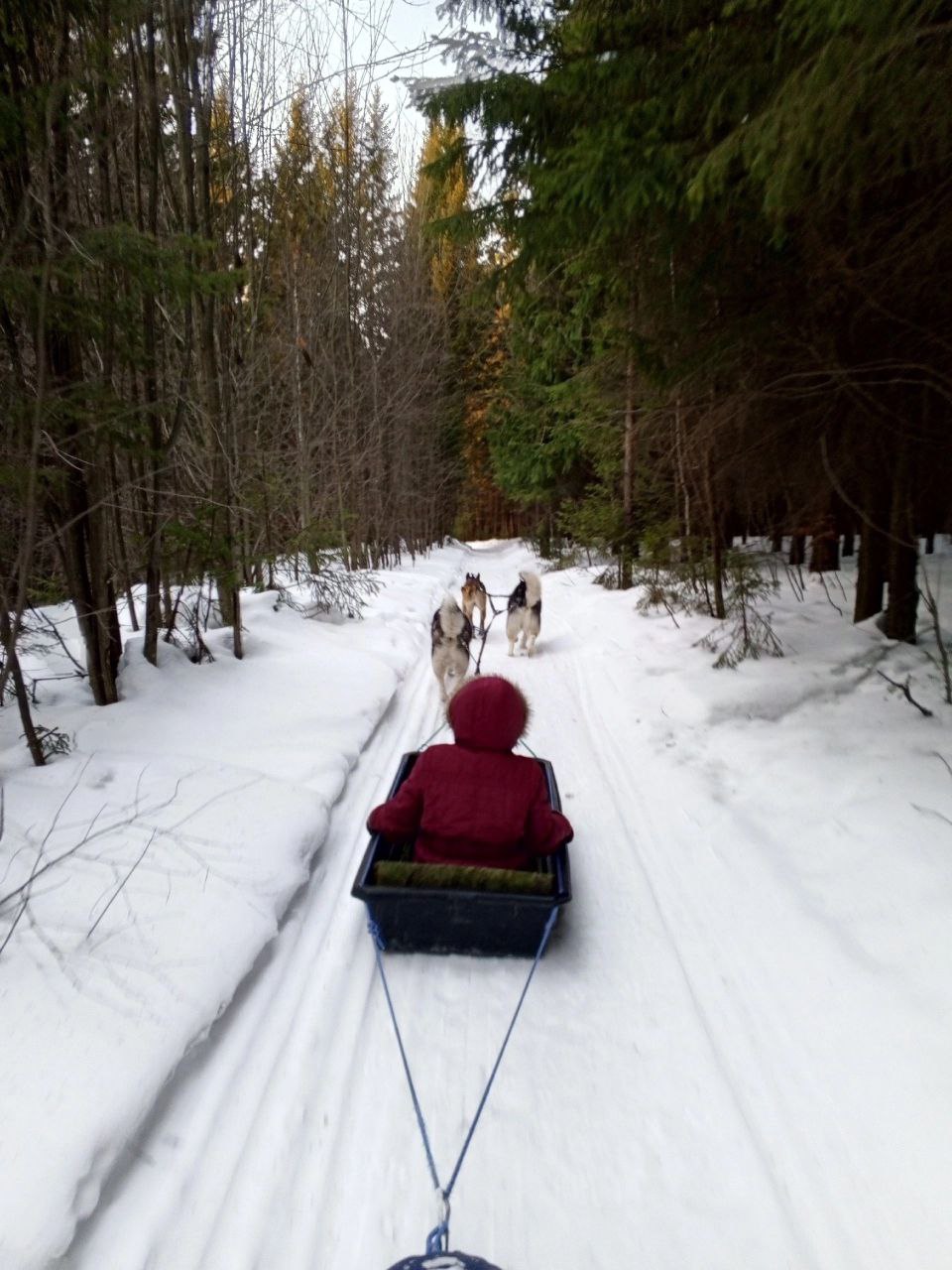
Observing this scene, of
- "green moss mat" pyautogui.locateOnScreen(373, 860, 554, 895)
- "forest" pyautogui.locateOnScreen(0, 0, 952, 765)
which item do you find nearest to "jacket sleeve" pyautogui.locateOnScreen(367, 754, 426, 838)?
"green moss mat" pyautogui.locateOnScreen(373, 860, 554, 895)

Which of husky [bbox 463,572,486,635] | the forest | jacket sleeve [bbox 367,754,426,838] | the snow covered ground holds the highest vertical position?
the forest

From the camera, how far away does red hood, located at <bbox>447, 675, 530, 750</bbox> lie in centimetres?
299

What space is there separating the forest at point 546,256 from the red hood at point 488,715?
2500mm

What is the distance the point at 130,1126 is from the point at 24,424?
148 inches

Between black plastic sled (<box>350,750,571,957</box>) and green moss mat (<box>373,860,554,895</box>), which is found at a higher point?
green moss mat (<box>373,860,554,895</box>)

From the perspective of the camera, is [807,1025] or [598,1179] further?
[807,1025]

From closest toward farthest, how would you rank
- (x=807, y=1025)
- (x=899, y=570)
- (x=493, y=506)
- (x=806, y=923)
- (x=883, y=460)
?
(x=807, y=1025), (x=806, y=923), (x=883, y=460), (x=899, y=570), (x=493, y=506)

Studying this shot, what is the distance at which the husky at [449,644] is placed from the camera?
264 inches

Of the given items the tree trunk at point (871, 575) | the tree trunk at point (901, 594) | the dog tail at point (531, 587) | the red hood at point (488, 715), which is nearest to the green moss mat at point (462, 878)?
the red hood at point (488, 715)

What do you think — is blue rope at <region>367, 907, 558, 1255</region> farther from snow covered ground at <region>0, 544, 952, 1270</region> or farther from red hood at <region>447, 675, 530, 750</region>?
red hood at <region>447, 675, 530, 750</region>

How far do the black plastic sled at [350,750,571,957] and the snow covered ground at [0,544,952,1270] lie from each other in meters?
0.11

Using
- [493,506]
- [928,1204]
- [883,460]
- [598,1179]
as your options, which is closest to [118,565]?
[598,1179]

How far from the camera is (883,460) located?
18.9 feet

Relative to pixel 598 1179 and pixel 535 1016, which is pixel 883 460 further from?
pixel 598 1179
